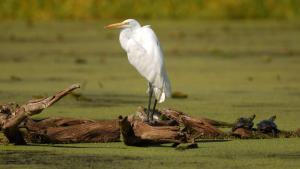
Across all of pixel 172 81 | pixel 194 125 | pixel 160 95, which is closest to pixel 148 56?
pixel 160 95

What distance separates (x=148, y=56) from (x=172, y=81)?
12.9 feet

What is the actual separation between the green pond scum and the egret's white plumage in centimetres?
48

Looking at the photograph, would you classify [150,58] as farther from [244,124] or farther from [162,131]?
[162,131]

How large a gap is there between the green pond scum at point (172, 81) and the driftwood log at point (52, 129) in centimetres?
6

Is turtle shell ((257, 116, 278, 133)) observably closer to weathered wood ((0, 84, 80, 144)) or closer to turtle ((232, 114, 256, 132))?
turtle ((232, 114, 256, 132))

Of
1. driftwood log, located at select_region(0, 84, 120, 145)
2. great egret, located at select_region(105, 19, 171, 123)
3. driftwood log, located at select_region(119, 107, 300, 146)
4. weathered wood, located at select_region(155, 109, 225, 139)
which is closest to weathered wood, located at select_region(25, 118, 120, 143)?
driftwood log, located at select_region(0, 84, 120, 145)

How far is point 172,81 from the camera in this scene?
36.2 ft

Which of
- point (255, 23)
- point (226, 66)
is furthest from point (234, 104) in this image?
point (255, 23)

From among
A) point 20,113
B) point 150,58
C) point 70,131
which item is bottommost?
point 70,131

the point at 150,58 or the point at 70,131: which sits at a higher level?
the point at 150,58

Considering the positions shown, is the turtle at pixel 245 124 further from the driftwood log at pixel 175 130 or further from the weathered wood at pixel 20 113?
the weathered wood at pixel 20 113

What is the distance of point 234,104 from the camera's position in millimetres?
8508

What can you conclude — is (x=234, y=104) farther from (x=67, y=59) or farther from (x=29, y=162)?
(x=67, y=59)

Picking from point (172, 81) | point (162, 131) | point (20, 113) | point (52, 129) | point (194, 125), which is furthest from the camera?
point (172, 81)
